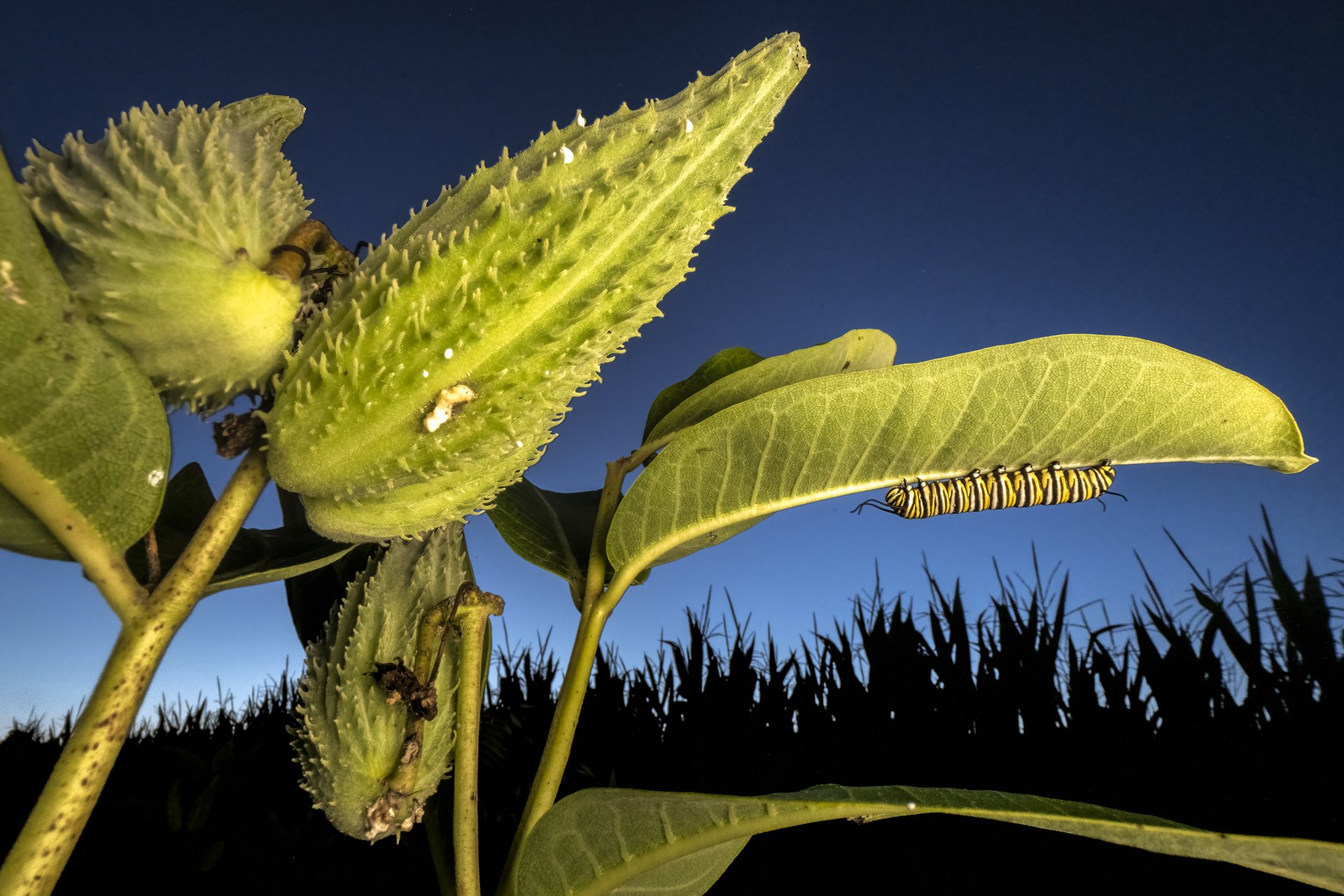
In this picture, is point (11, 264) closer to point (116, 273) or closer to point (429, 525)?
point (116, 273)

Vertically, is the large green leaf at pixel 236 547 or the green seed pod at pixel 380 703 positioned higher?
the large green leaf at pixel 236 547

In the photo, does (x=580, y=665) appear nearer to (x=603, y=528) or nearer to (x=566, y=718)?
(x=566, y=718)

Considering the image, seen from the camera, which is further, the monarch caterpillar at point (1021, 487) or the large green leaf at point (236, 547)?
the monarch caterpillar at point (1021, 487)

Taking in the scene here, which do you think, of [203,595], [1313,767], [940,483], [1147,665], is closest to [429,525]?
[203,595]

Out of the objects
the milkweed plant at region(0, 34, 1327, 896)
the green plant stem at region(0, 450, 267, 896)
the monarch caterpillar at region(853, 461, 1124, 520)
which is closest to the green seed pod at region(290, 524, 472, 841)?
the milkweed plant at region(0, 34, 1327, 896)

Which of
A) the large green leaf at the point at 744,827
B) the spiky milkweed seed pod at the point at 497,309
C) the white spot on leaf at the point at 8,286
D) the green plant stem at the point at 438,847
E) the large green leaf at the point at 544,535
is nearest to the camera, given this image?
the white spot on leaf at the point at 8,286

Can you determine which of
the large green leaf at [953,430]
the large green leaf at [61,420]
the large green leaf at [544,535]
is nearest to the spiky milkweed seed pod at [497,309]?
the large green leaf at [61,420]

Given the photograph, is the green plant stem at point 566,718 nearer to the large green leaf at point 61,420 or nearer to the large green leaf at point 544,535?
the large green leaf at point 544,535

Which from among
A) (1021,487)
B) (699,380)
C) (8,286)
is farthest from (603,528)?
(8,286)
